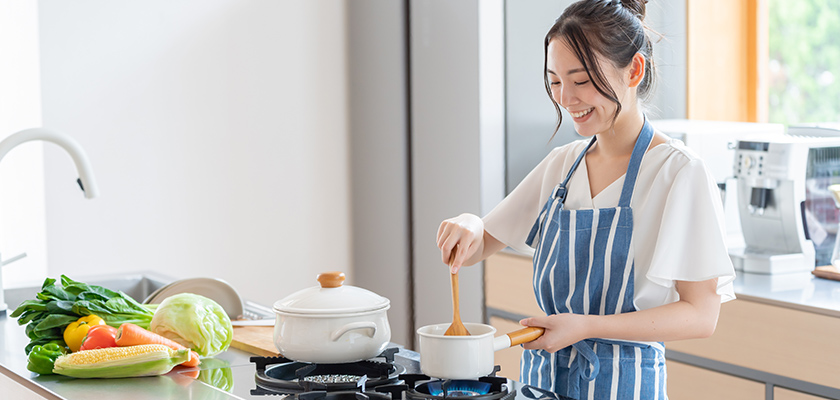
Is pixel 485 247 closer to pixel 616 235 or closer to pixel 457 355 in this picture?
pixel 616 235

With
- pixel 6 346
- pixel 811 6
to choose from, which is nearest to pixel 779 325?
pixel 6 346

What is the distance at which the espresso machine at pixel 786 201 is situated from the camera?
2.35 meters

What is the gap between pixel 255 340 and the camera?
1.53 meters

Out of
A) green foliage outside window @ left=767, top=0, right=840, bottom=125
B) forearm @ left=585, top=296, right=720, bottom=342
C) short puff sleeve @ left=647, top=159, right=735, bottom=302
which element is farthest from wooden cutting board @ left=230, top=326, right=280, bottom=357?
green foliage outside window @ left=767, top=0, right=840, bottom=125

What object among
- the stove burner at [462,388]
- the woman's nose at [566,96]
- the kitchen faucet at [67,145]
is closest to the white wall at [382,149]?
the kitchen faucet at [67,145]

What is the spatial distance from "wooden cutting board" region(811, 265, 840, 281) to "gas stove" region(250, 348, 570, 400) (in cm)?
152

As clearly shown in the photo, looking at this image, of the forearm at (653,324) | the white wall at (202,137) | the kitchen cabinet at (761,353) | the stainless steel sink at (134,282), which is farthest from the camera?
the white wall at (202,137)

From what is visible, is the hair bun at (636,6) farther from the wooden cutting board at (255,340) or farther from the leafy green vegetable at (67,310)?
the leafy green vegetable at (67,310)

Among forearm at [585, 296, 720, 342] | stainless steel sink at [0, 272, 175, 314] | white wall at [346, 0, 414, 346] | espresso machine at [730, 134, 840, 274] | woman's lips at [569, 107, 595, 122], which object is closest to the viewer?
forearm at [585, 296, 720, 342]

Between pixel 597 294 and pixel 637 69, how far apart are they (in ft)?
1.23

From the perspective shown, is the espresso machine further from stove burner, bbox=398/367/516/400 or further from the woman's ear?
stove burner, bbox=398/367/516/400

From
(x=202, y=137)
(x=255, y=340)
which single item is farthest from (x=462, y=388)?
(x=202, y=137)

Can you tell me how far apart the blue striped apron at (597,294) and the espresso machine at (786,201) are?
3.72 feet

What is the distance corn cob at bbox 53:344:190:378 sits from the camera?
1.22 meters
